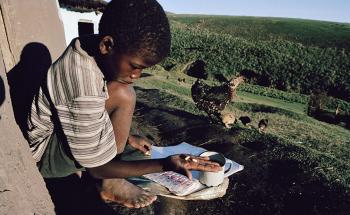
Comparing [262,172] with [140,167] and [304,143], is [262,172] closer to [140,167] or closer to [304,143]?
[140,167]

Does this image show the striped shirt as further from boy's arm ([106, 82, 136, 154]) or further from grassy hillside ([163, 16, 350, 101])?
grassy hillside ([163, 16, 350, 101])

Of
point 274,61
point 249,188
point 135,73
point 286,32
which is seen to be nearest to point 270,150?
point 249,188

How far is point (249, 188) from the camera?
301 centimetres

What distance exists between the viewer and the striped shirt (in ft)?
5.90

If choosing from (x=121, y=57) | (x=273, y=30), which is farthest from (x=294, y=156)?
(x=273, y=30)

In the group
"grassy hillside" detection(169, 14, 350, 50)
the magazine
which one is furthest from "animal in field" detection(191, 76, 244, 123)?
"grassy hillside" detection(169, 14, 350, 50)

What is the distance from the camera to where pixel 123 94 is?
7.04ft

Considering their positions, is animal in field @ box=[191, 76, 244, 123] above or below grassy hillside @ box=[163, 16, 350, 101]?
above

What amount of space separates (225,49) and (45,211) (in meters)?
22.7

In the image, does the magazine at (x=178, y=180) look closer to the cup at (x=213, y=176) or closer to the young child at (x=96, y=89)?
the cup at (x=213, y=176)

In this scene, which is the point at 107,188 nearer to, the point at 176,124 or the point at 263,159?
the point at 263,159

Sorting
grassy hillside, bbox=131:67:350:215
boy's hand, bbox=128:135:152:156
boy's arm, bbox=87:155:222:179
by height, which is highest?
boy's arm, bbox=87:155:222:179

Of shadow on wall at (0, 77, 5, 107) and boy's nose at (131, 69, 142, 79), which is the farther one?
boy's nose at (131, 69, 142, 79)

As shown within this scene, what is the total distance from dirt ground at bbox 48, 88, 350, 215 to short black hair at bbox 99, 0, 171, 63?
1.17 m
